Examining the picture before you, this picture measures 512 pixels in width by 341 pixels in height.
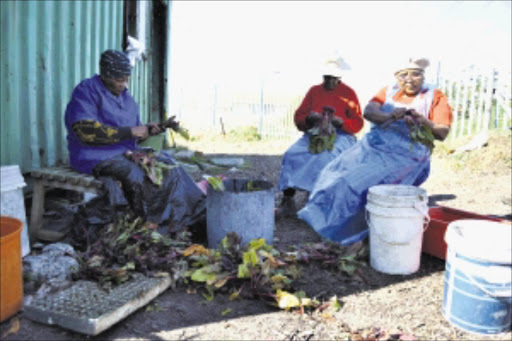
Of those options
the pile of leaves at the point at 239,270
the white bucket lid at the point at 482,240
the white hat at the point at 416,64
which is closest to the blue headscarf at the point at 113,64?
the pile of leaves at the point at 239,270

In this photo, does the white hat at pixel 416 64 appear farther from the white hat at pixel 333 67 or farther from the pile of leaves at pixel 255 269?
the pile of leaves at pixel 255 269

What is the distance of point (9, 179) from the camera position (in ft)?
12.2

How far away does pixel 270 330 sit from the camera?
2947 millimetres

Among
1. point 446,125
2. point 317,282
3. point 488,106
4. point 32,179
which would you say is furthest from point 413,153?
point 488,106

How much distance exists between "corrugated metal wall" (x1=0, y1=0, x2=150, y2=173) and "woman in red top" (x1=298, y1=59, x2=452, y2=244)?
9.05 ft

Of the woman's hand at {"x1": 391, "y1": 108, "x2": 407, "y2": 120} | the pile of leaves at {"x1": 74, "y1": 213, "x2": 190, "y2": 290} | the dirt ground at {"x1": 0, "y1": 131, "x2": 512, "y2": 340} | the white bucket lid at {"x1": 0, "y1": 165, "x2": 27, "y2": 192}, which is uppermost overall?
the woman's hand at {"x1": 391, "y1": 108, "x2": 407, "y2": 120}

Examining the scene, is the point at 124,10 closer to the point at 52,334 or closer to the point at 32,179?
the point at 32,179

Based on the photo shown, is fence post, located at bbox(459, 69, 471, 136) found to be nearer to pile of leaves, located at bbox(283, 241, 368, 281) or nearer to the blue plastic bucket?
pile of leaves, located at bbox(283, 241, 368, 281)

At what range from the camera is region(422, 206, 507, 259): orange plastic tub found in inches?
159

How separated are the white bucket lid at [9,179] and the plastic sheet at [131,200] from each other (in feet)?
2.01

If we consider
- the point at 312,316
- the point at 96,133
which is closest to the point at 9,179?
the point at 96,133

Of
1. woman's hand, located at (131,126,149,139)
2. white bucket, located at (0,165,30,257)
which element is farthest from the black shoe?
white bucket, located at (0,165,30,257)

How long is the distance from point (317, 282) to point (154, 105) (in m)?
6.33

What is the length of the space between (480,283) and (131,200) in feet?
9.51
